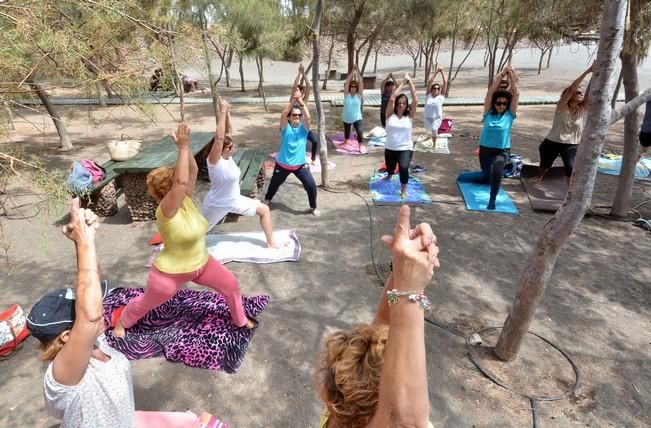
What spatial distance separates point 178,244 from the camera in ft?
10.2

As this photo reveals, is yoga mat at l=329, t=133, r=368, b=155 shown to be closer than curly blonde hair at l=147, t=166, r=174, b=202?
No

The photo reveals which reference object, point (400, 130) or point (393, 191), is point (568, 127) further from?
point (393, 191)

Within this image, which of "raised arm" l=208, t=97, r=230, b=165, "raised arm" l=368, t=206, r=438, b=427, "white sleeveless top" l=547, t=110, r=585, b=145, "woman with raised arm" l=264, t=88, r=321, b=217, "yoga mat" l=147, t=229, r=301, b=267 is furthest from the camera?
"white sleeveless top" l=547, t=110, r=585, b=145

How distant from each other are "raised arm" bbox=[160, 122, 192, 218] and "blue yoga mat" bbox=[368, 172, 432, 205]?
4.10 m

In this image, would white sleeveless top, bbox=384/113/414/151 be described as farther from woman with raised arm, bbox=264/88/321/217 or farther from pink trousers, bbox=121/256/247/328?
pink trousers, bbox=121/256/247/328

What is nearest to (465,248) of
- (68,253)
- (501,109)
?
(501,109)

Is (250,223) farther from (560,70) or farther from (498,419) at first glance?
(560,70)

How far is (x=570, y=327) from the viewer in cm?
371

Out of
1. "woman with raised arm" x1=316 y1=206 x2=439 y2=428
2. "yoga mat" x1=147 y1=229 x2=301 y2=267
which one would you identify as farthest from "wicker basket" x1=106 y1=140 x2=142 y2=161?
"woman with raised arm" x1=316 y1=206 x2=439 y2=428

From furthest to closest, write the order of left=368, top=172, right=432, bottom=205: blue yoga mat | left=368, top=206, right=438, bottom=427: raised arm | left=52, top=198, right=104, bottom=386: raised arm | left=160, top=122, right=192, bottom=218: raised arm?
left=368, top=172, right=432, bottom=205: blue yoga mat
left=160, top=122, right=192, bottom=218: raised arm
left=52, top=198, right=104, bottom=386: raised arm
left=368, top=206, right=438, bottom=427: raised arm

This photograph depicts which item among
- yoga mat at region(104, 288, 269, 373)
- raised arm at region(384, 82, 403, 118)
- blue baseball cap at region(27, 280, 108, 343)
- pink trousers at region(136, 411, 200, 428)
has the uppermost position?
raised arm at region(384, 82, 403, 118)

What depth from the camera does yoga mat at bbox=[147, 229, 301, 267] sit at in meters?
4.83

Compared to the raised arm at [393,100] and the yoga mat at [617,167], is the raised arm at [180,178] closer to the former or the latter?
the raised arm at [393,100]

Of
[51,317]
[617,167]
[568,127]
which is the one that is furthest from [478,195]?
[51,317]
